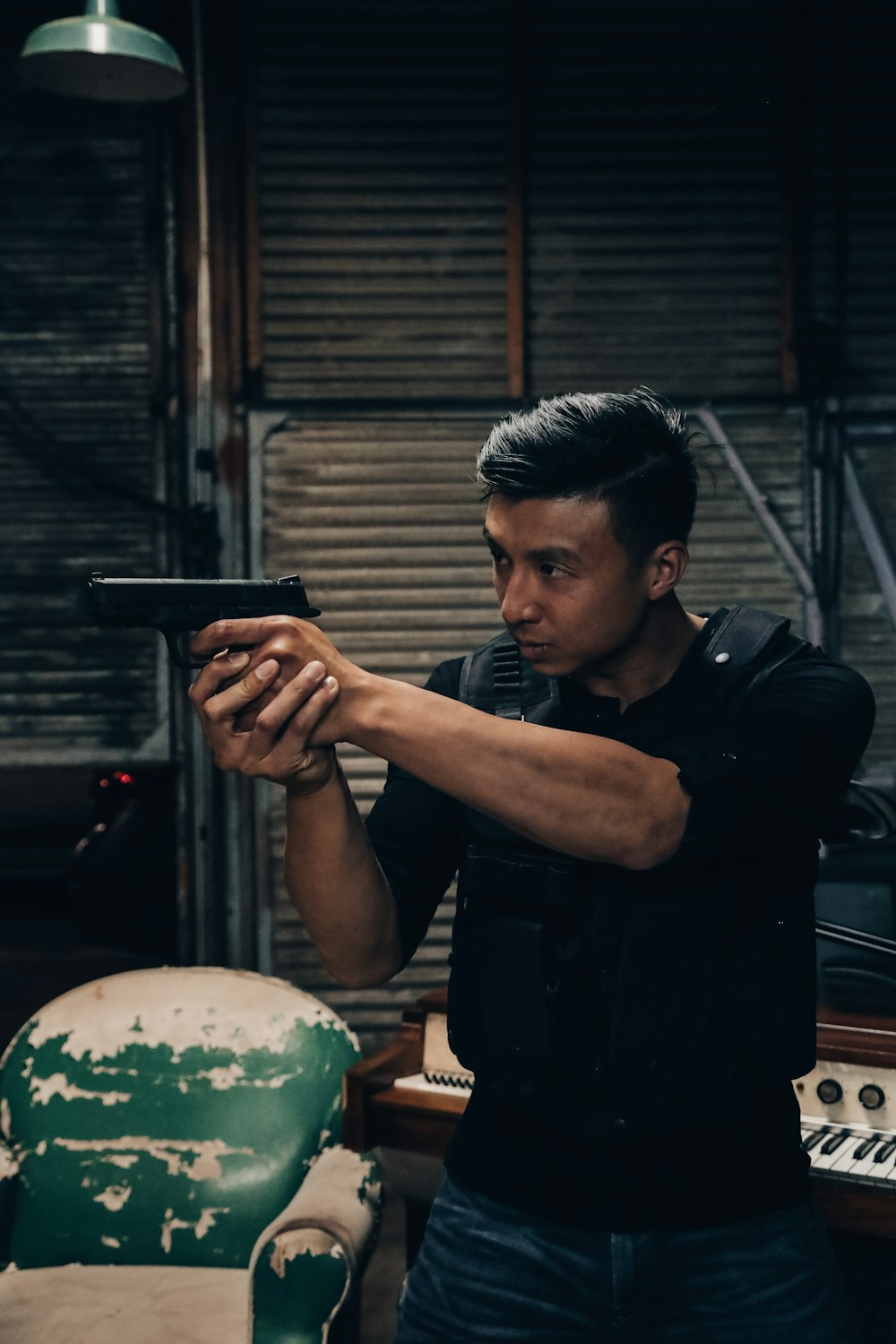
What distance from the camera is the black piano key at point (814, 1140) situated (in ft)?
6.98

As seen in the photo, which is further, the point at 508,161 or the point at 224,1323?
the point at 508,161

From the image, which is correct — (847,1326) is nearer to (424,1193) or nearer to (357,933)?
(357,933)

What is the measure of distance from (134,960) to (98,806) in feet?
1.91

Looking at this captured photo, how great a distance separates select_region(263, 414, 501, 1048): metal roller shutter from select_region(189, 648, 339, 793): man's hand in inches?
120

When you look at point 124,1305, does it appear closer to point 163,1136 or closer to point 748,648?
point 163,1136

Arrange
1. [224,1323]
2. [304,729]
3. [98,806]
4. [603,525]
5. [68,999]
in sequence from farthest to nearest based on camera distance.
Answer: [98,806]
[68,999]
[224,1323]
[603,525]
[304,729]

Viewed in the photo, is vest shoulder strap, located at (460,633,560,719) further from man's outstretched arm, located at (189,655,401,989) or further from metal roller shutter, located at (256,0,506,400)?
metal roller shutter, located at (256,0,506,400)

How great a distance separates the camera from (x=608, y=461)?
149 centimetres

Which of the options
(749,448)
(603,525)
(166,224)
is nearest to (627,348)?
(749,448)

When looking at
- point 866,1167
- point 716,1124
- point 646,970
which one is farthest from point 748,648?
point 866,1167

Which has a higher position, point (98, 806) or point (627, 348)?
point (627, 348)

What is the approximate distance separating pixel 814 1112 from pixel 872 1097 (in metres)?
0.12

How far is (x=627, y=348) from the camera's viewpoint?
4438mm

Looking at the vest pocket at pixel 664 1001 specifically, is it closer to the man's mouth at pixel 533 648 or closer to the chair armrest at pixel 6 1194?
the man's mouth at pixel 533 648
